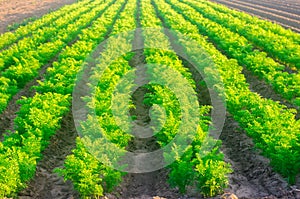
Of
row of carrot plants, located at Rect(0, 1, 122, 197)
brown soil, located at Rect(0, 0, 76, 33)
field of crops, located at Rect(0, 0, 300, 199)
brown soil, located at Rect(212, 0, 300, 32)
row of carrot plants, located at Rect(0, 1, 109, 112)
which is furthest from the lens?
brown soil, located at Rect(0, 0, 76, 33)

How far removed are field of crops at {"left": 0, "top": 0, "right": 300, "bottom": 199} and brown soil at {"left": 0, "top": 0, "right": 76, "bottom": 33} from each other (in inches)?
618

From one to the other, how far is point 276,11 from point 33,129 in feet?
92.0

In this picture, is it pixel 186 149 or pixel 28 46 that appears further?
pixel 28 46

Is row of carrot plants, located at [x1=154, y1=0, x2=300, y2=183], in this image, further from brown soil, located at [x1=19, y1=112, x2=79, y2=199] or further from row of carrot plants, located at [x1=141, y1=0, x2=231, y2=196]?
brown soil, located at [x1=19, y1=112, x2=79, y2=199]

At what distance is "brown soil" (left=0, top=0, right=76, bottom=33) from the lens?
105 ft

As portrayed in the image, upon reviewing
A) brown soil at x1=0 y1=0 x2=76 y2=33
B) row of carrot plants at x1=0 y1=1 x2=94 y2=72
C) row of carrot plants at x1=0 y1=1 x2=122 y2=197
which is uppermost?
row of carrot plants at x1=0 y1=1 x2=122 y2=197

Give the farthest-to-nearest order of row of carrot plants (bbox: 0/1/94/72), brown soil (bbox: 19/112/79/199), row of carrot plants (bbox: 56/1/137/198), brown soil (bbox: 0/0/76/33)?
brown soil (bbox: 0/0/76/33)
row of carrot plants (bbox: 0/1/94/72)
brown soil (bbox: 19/112/79/199)
row of carrot plants (bbox: 56/1/137/198)

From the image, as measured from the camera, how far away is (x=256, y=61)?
14695 mm

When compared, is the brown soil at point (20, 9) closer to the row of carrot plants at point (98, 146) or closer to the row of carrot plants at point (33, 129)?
the row of carrot plants at point (33, 129)

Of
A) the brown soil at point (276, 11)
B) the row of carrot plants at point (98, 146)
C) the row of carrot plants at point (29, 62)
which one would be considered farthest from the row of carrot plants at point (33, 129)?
the brown soil at point (276, 11)

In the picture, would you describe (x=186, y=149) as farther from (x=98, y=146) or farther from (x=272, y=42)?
(x=272, y=42)

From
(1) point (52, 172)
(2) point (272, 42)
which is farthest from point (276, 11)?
(1) point (52, 172)

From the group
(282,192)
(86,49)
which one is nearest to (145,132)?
(282,192)

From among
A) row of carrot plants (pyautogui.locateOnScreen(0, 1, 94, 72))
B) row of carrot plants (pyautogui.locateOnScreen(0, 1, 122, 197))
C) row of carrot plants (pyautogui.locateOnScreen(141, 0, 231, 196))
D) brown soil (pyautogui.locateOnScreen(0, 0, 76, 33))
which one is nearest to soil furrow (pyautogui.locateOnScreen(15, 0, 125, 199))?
row of carrot plants (pyautogui.locateOnScreen(0, 1, 122, 197))
